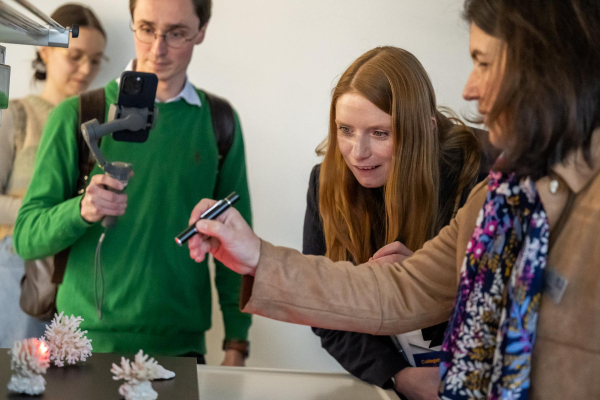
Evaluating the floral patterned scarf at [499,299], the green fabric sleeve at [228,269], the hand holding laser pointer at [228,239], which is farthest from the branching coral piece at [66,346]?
the green fabric sleeve at [228,269]

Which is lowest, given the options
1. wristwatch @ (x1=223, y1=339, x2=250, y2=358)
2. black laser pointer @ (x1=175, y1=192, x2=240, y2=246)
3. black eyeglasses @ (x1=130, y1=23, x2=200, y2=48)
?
wristwatch @ (x1=223, y1=339, x2=250, y2=358)

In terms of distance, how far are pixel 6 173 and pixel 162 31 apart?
0.67 meters

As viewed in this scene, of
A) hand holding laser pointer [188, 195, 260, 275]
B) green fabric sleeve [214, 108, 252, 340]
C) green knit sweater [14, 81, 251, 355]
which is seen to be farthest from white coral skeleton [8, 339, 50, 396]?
green fabric sleeve [214, 108, 252, 340]

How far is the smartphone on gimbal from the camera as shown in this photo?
57.3 inches

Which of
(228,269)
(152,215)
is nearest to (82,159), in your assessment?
(152,215)

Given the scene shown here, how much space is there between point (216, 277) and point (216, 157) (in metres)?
0.39

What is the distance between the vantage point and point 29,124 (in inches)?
84.7

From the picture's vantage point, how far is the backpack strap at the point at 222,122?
221 centimetres

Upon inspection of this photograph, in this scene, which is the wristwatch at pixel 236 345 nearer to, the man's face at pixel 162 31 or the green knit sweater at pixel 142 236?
the green knit sweater at pixel 142 236

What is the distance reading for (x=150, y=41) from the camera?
2.15 meters

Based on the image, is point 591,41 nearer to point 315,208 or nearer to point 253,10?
A: point 315,208

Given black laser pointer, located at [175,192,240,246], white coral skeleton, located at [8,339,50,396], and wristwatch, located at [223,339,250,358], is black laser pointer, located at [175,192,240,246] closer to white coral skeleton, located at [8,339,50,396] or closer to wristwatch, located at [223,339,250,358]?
white coral skeleton, located at [8,339,50,396]

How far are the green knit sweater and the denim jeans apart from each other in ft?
0.31

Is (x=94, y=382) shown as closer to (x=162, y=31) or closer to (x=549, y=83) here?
(x=549, y=83)
